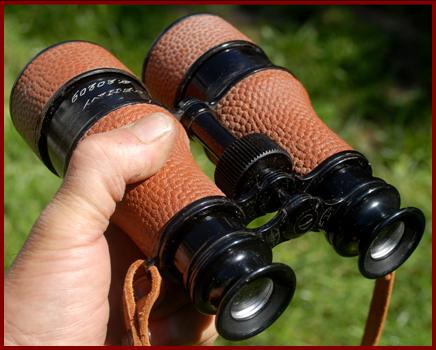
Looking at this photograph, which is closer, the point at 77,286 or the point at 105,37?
the point at 77,286

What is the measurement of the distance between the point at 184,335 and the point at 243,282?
406mm

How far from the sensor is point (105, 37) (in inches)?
112

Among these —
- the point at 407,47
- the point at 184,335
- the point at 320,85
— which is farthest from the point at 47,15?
the point at 184,335

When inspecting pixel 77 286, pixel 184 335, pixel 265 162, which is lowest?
pixel 184 335

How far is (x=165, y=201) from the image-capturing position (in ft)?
3.70

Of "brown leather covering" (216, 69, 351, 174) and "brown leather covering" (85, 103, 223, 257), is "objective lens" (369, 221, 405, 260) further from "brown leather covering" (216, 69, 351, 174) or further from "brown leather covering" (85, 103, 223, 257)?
→ "brown leather covering" (85, 103, 223, 257)

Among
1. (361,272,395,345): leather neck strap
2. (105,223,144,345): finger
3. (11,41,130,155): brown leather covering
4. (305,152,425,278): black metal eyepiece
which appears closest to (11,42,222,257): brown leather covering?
(11,41,130,155): brown leather covering

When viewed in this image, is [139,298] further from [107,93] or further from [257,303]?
[107,93]

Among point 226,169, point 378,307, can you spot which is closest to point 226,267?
point 226,169

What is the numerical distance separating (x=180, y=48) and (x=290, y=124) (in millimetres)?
268

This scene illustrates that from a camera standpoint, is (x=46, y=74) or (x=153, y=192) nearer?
(x=153, y=192)

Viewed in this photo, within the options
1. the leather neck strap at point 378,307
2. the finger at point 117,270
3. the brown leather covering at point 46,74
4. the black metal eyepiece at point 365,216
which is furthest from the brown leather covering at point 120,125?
the leather neck strap at point 378,307

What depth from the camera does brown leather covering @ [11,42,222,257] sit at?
1.13 m

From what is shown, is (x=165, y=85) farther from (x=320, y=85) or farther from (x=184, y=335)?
(x=320, y=85)
